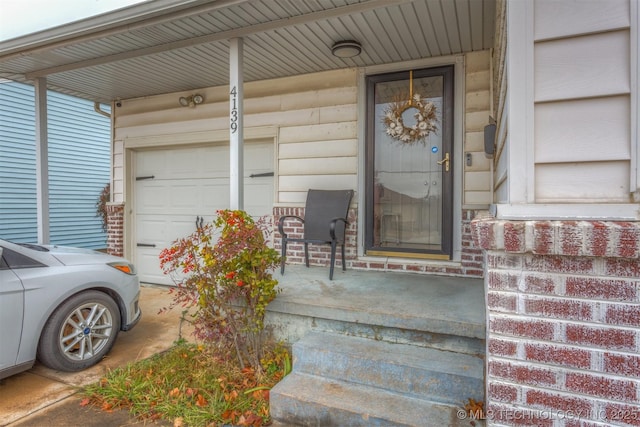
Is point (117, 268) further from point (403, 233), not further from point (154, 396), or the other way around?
point (403, 233)

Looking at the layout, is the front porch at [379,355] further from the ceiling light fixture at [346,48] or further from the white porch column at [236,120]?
the ceiling light fixture at [346,48]

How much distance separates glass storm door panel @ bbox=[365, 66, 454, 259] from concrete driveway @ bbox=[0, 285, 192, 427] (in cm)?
216

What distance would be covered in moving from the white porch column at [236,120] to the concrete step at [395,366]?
137 centimetres

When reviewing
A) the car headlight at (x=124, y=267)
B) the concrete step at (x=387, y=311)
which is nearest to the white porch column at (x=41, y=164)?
the car headlight at (x=124, y=267)

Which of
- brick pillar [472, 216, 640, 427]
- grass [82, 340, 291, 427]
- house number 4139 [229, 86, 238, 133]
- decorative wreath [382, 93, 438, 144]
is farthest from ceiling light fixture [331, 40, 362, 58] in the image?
grass [82, 340, 291, 427]

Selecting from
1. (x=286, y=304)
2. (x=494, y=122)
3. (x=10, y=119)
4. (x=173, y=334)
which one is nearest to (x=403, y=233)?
(x=494, y=122)

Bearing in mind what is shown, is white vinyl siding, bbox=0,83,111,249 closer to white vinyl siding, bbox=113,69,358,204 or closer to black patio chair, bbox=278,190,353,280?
white vinyl siding, bbox=113,69,358,204

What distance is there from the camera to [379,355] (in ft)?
6.70

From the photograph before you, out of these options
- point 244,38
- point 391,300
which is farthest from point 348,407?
point 244,38

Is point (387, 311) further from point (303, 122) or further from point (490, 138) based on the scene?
point (303, 122)

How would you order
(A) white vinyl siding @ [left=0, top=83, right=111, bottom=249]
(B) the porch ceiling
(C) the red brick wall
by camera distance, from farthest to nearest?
(A) white vinyl siding @ [left=0, top=83, right=111, bottom=249]
(C) the red brick wall
(B) the porch ceiling

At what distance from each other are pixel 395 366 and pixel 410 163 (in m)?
2.21

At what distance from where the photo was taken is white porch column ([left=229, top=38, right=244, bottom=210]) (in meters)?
3.05

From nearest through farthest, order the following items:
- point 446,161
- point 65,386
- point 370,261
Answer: point 65,386
point 446,161
point 370,261
